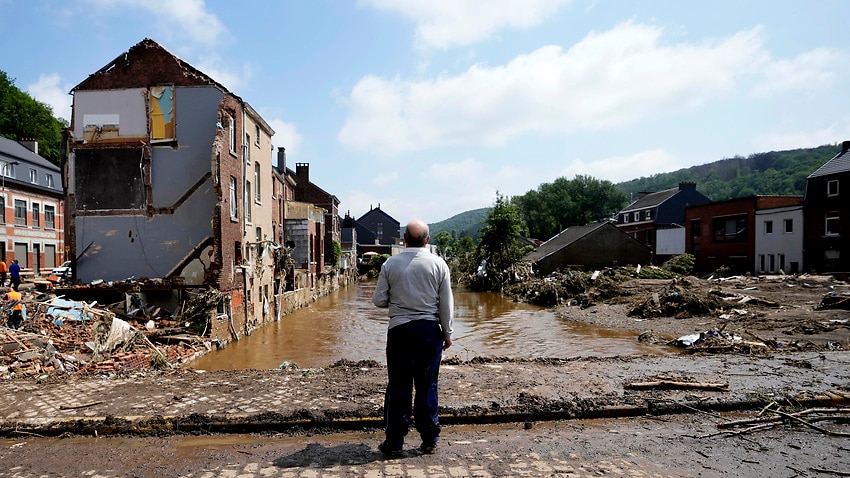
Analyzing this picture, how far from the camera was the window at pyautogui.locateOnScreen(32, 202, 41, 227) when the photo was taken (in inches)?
1528

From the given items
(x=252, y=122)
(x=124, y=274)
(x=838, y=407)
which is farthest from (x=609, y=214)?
(x=838, y=407)

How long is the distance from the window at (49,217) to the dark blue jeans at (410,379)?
46.1 meters

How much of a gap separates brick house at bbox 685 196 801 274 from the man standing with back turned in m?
40.7

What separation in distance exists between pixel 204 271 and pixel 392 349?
56.6ft

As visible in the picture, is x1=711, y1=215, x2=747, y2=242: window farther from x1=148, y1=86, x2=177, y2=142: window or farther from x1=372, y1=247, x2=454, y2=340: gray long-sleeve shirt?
x1=372, y1=247, x2=454, y2=340: gray long-sleeve shirt

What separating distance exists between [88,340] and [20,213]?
31.1 metres

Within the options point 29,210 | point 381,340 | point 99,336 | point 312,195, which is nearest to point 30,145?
point 29,210

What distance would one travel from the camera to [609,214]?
87.8 m

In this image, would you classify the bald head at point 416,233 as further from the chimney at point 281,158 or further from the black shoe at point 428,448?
the chimney at point 281,158

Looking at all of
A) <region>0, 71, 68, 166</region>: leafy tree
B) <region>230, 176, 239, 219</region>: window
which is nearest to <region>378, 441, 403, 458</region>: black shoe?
<region>230, 176, 239, 219</region>: window

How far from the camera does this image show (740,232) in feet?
135

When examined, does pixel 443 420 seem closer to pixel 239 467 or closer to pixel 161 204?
pixel 239 467

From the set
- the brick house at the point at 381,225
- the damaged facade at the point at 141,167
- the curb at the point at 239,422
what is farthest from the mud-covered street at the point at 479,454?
the brick house at the point at 381,225

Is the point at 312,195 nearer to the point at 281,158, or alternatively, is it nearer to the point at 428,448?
the point at 281,158
